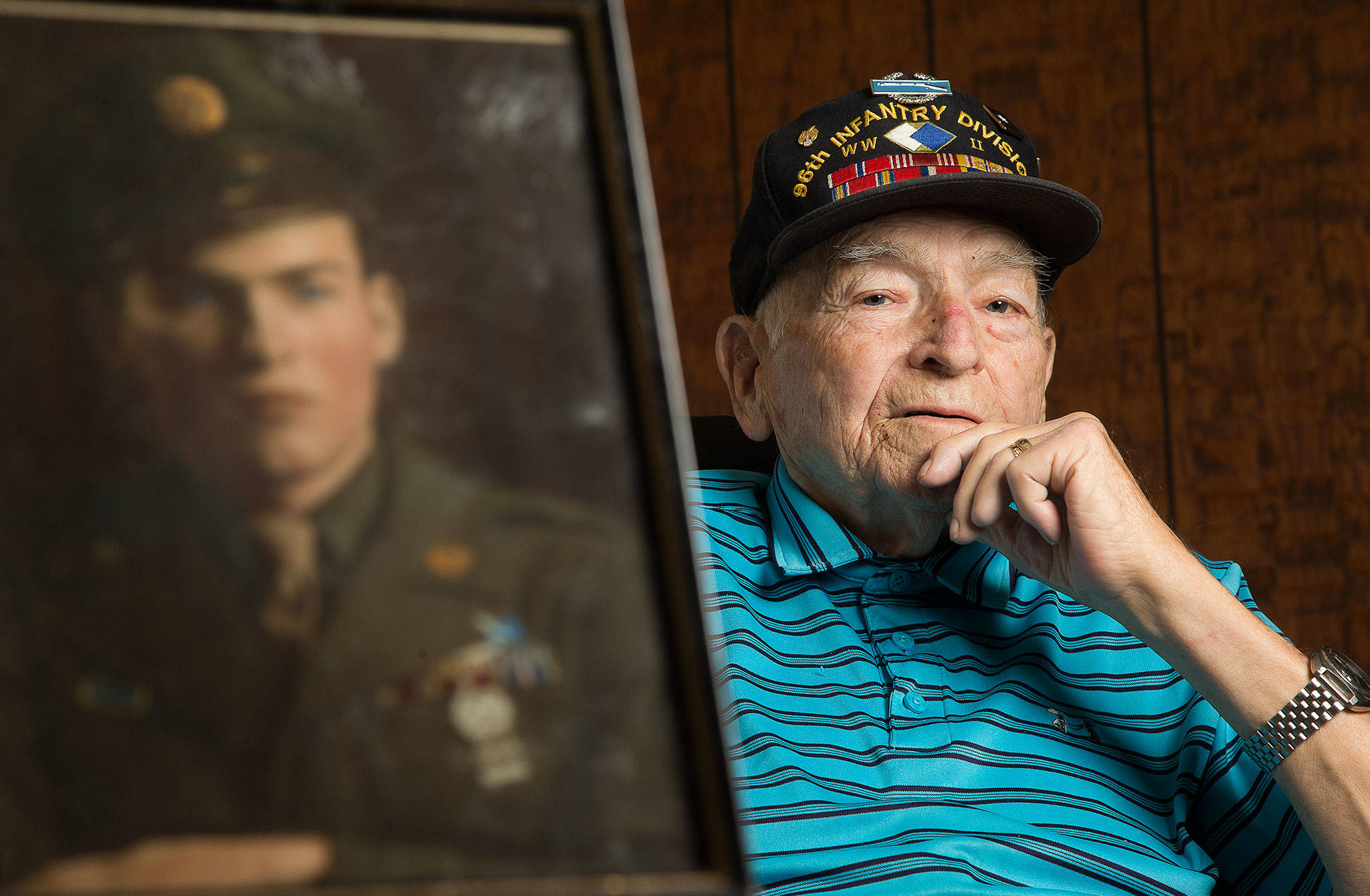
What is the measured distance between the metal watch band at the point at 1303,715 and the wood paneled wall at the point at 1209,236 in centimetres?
122

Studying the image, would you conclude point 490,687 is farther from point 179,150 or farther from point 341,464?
point 179,150

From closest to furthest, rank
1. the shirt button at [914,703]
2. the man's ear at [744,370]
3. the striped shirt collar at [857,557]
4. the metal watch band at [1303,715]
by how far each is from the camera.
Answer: the metal watch band at [1303,715] → the shirt button at [914,703] → the striped shirt collar at [857,557] → the man's ear at [744,370]

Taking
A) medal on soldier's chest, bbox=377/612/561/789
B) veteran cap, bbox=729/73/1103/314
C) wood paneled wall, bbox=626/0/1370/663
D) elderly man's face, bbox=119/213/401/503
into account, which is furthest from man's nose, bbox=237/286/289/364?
wood paneled wall, bbox=626/0/1370/663

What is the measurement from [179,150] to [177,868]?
0.21m

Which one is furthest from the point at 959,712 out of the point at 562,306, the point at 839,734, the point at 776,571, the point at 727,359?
the point at 562,306

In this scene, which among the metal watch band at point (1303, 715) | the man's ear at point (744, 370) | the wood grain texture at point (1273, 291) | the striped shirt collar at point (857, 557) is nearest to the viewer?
the metal watch band at point (1303, 715)

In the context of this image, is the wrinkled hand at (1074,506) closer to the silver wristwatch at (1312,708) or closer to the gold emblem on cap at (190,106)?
the silver wristwatch at (1312,708)

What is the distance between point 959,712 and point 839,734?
0.11 metres

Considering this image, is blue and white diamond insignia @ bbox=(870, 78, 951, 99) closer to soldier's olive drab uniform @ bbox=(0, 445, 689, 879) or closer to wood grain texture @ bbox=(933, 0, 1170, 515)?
soldier's olive drab uniform @ bbox=(0, 445, 689, 879)

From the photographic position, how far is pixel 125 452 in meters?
0.33

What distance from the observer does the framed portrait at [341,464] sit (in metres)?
A: 0.31

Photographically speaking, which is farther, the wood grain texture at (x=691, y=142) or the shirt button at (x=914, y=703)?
the wood grain texture at (x=691, y=142)

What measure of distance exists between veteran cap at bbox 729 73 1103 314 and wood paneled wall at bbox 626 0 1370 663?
1022mm

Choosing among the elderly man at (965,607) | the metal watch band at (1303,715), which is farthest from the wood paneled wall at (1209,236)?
the metal watch band at (1303,715)
